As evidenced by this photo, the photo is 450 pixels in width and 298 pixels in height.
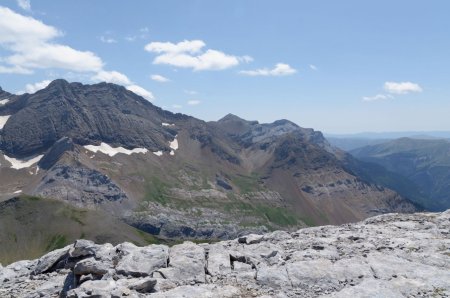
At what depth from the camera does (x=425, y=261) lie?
29.3 meters

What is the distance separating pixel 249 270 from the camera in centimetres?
2780

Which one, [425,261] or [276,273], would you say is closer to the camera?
[276,273]

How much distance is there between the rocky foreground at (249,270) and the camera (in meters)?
24.6

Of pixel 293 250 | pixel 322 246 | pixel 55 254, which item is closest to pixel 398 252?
pixel 322 246

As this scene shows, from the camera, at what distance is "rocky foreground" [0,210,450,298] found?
2456 cm

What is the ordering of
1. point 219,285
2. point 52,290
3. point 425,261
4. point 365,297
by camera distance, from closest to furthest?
point 365,297
point 219,285
point 52,290
point 425,261

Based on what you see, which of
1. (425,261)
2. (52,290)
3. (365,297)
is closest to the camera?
(365,297)

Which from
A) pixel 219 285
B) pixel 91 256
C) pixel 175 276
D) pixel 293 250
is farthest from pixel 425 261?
pixel 91 256

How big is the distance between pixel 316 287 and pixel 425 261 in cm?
926

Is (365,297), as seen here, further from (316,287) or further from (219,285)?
(219,285)

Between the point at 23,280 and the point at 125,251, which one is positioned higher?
the point at 125,251

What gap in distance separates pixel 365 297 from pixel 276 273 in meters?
5.66

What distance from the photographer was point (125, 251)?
3034 cm

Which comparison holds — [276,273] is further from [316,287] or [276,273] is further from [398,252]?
[398,252]
